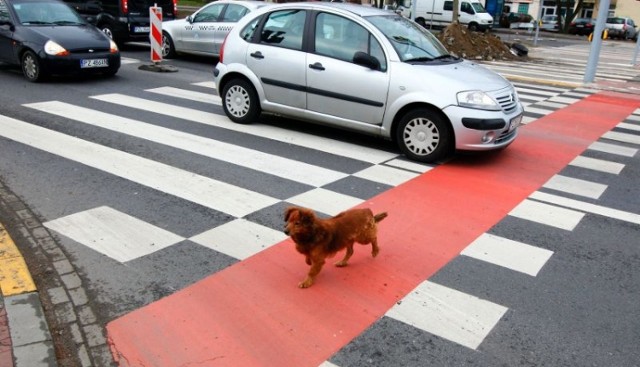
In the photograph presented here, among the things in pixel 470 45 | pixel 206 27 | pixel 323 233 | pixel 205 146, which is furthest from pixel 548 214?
pixel 470 45

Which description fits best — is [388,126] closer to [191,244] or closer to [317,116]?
[317,116]

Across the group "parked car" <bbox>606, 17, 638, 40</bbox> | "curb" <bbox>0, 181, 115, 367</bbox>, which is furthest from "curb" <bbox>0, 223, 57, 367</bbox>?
"parked car" <bbox>606, 17, 638, 40</bbox>

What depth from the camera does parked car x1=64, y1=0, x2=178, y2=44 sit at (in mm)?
16453

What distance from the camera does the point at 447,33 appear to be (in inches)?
817

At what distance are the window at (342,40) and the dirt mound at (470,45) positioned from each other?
13.5 metres

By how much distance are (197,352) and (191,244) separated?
57.6 inches

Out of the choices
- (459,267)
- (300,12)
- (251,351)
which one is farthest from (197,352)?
(300,12)

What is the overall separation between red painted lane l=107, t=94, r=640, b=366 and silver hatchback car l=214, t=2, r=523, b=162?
2.87 feet

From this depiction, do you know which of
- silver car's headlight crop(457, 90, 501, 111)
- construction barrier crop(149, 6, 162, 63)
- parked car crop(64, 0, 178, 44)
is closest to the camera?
silver car's headlight crop(457, 90, 501, 111)

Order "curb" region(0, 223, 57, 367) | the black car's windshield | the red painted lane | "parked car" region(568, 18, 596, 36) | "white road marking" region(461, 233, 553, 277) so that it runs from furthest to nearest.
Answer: "parked car" region(568, 18, 596, 36)
the black car's windshield
"white road marking" region(461, 233, 553, 277)
the red painted lane
"curb" region(0, 223, 57, 367)

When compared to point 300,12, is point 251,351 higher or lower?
lower

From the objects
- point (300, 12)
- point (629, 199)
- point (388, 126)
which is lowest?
point (629, 199)

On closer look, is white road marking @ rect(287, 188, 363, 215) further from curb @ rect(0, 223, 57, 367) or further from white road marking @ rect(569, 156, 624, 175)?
white road marking @ rect(569, 156, 624, 175)

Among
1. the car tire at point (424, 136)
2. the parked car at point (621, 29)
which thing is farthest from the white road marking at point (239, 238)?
the parked car at point (621, 29)
